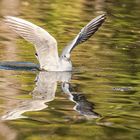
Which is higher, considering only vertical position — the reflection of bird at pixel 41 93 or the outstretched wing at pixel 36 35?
the outstretched wing at pixel 36 35

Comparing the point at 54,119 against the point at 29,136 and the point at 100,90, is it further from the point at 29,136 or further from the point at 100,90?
the point at 100,90

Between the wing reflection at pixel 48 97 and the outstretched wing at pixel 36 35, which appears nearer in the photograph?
the wing reflection at pixel 48 97

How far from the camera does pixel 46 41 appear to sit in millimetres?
11602

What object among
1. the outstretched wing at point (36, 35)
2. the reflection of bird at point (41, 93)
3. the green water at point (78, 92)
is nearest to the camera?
the green water at point (78, 92)

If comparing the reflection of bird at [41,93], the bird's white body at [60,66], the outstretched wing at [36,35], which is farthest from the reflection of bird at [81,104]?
the bird's white body at [60,66]

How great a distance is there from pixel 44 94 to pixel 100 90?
2.69ft

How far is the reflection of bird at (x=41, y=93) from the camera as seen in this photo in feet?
28.4

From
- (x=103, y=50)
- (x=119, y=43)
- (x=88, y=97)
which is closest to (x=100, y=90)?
(x=88, y=97)

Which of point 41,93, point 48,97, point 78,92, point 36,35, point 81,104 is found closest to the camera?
point 81,104

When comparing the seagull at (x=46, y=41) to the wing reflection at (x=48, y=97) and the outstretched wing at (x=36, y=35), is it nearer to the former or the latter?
the outstretched wing at (x=36, y=35)

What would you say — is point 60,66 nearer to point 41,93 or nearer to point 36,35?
point 36,35

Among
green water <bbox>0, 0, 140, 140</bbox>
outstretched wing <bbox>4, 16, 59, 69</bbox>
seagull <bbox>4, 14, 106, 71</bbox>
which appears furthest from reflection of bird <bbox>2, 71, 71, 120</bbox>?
outstretched wing <bbox>4, 16, 59, 69</bbox>

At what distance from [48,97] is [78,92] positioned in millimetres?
615

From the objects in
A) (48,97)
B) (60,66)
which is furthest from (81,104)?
(60,66)
